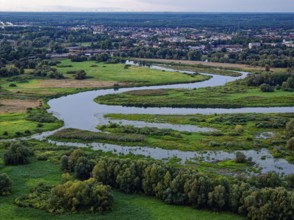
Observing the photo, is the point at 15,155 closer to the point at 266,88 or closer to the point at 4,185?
the point at 4,185

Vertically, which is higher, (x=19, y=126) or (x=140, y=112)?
(x=140, y=112)

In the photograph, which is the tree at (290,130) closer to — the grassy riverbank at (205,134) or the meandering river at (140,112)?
the grassy riverbank at (205,134)

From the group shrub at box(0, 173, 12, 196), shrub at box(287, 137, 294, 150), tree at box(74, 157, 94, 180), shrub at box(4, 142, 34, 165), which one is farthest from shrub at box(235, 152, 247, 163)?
shrub at box(0, 173, 12, 196)

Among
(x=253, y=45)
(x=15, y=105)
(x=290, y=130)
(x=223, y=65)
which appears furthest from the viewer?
(x=253, y=45)

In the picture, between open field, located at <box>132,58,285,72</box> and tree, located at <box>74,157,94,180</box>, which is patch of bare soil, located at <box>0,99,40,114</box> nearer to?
tree, located at <box>74,157,94,180</box>

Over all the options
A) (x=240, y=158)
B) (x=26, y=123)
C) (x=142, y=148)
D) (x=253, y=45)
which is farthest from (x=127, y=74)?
(x=253, y=45)

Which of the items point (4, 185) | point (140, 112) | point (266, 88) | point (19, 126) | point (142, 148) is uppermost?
point (266, 88)
